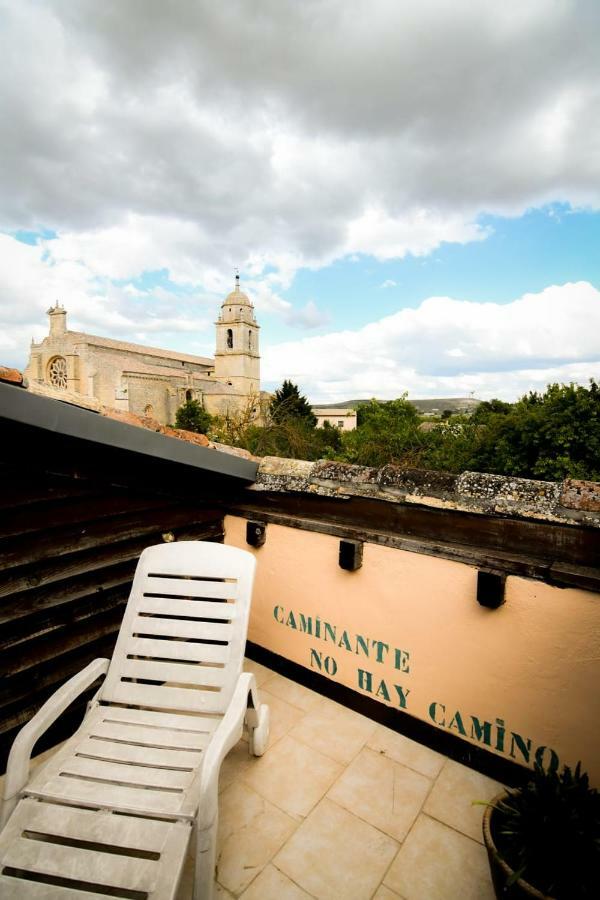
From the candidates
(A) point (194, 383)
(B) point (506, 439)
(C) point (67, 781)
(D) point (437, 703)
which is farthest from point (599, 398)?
(A) point (194, 383)

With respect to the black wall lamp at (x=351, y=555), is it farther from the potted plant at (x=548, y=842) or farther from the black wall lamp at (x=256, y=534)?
the potted plant at (x=548, y=842)

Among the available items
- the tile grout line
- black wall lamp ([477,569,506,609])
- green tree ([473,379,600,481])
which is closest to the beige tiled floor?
the tile grout line

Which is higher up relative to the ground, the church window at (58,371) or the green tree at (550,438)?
the church window at (58,371)

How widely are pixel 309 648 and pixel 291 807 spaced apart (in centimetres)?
93

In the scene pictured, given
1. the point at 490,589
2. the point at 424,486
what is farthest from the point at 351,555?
the point at 490,589

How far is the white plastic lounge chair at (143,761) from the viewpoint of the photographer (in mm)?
1373

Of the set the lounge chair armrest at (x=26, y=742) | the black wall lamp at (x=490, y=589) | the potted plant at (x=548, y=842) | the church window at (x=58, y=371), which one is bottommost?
the potted plant at (x=548, y=842)

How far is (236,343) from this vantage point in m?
42.7

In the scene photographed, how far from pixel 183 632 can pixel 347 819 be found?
125cm

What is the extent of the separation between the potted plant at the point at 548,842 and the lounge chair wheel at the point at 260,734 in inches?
47.3

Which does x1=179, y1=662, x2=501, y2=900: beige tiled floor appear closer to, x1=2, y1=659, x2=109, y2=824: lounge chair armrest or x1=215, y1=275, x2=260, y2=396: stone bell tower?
x1=2, y1=659, x2=109, y2=824: lounge chair armrest

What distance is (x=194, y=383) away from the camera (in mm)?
39156

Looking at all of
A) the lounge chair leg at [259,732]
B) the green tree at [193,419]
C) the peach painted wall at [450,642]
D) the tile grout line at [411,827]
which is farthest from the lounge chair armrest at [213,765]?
the green tree at [193,419]

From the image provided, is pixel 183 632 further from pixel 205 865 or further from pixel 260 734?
pixel 205 865
